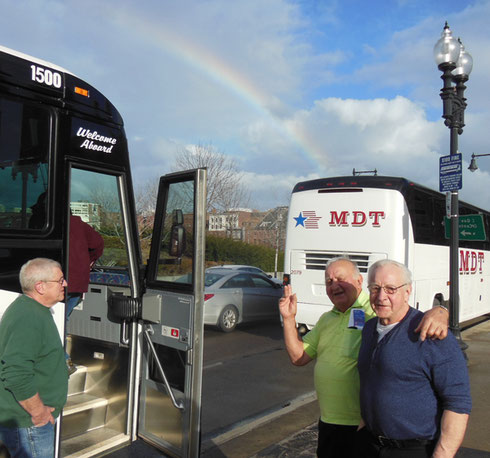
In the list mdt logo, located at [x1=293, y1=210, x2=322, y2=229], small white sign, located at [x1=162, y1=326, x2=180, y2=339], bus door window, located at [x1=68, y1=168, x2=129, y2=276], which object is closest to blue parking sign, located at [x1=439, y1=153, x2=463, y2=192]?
mdt logo, located at [x1=293, y1=210, x2=322, y2=229]

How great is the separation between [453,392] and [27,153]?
2829 millimetres

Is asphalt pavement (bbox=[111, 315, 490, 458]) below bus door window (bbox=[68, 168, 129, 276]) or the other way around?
below

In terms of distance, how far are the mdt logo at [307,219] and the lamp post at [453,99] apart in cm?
246

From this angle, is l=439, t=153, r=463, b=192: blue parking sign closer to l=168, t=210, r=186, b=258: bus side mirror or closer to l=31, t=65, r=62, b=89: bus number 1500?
l=168, t=210, r=186, b=258: bus side mirror

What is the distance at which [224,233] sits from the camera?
34.7m

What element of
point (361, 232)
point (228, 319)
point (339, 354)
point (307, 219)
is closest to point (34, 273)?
point (339, 354)

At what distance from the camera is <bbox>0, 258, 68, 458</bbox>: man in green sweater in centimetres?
273

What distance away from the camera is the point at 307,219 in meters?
10.2

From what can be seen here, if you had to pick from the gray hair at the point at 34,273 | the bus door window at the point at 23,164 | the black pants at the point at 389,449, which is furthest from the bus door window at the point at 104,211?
the black pants at the point at 389,449

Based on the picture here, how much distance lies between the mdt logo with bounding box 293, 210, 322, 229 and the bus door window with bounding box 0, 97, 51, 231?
7.16 meters

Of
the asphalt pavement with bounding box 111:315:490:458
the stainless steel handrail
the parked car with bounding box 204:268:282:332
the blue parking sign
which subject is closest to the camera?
the stainless steel handrail

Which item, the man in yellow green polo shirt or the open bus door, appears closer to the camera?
the man in yellow green polo shirt

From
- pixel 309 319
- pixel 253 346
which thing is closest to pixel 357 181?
pixel 309 319

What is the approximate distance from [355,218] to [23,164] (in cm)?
723
